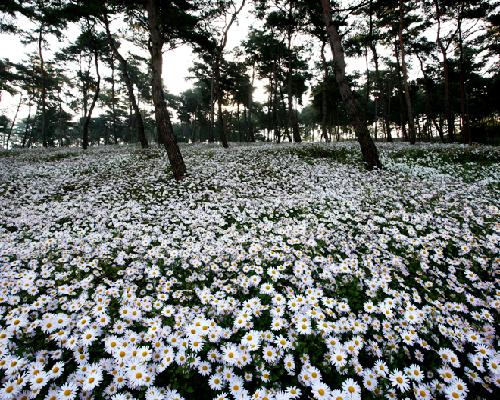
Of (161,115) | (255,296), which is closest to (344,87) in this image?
(161,115)

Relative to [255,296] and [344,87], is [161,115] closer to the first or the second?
[344,87]

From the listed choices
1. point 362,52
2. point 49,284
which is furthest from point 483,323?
point 362,52

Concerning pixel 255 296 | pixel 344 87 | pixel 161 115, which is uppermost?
pixel 344 87

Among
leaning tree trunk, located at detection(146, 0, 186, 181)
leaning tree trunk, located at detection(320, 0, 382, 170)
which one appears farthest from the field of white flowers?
leaning tree trunk, located at detection(320, 0, 382, 170)

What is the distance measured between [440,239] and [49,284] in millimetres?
6751

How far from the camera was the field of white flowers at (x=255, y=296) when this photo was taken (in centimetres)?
236

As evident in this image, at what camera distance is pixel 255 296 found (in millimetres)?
3584

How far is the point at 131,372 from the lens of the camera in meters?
2.25

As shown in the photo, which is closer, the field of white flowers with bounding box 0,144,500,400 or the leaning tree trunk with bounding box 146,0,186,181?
the field of white flowers with bounding box 0,144,500,400

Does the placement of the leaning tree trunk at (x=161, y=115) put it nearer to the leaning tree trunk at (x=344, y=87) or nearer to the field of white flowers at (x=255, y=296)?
the field of white flowers at (x=255, y=296)

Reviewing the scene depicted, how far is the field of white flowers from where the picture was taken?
2.36 m

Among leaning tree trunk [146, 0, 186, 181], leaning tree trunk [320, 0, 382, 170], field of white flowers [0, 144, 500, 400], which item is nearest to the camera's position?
field of white flowers [0, 144, 500, 400]

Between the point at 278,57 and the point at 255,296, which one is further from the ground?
the point at 278,57

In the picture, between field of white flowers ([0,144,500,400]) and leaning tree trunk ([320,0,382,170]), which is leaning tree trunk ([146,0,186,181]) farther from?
leaning tree trunk ([320,0,382,170])
